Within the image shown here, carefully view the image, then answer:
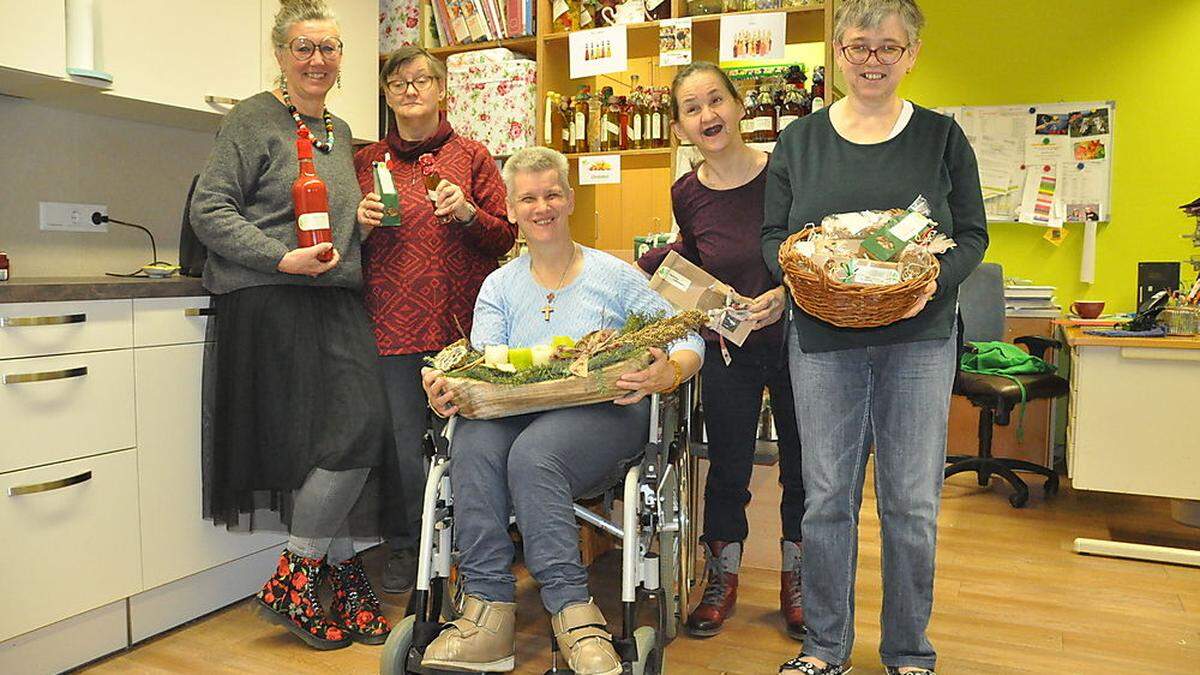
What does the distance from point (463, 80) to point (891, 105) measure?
6.95ft

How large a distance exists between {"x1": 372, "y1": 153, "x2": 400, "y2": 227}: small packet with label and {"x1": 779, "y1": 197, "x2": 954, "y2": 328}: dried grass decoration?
101cm

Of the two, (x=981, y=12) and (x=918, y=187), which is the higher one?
(x=981, y=12)

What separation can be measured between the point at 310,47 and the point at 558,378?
1.07 metres

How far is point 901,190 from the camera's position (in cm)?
172

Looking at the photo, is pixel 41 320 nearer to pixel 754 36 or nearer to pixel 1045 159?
pixel 754 36

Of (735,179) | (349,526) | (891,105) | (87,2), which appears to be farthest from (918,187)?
(87,2)

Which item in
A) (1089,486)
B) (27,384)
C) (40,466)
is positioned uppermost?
(27,384)

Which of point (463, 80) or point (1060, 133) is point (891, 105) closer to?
point (463, 80)

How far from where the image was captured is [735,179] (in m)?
2.24

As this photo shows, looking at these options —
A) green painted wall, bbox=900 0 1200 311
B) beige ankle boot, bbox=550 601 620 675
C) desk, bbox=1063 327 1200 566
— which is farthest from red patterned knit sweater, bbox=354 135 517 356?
green painted wall, bbox=900 0 1200 311

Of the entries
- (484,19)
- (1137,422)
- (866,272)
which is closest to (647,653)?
(866,272)

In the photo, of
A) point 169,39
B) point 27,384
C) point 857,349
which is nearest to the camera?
point 857,349

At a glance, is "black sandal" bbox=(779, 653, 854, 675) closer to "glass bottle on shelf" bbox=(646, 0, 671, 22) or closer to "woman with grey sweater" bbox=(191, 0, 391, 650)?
"woman with grey sweater" bbox=(191, 0, 391, 650)

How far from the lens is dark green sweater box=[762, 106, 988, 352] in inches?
68.1
